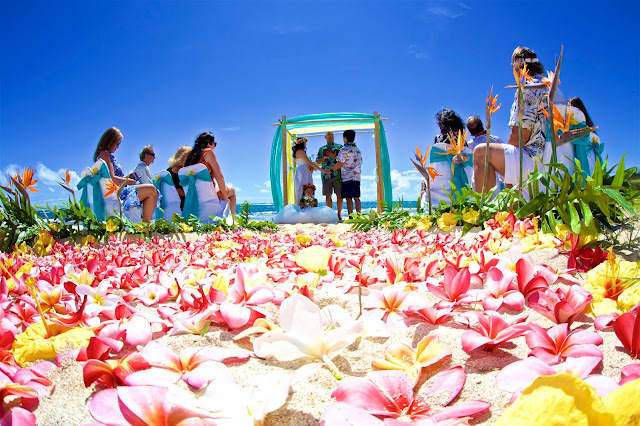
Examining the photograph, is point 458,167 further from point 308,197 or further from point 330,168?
point 308,197

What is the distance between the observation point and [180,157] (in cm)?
765

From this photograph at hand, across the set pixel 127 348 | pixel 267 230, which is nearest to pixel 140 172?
pixel 267 230

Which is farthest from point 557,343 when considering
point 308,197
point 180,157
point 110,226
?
point 308,197

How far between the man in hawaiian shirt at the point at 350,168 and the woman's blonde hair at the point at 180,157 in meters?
3.14

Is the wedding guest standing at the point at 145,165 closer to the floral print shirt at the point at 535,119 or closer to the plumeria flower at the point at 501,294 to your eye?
the floral print shirt at the point at 535,119

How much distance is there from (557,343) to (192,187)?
7.08m

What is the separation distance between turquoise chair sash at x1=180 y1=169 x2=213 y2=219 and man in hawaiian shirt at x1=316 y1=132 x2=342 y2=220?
3.04m

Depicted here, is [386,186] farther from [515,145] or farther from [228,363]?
[228,363]

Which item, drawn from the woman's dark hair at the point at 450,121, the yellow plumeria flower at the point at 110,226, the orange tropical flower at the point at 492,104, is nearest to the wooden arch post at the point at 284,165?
the woman's dark hair at the point at 450,121

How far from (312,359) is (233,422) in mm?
231

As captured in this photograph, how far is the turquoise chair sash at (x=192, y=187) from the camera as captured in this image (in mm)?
7258

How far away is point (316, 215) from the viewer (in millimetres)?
9031

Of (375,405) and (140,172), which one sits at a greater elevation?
(140,172)

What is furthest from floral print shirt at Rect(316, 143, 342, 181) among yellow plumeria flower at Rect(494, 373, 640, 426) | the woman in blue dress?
yellow plumeria flower at Rect(494, 373, 640, 426)
